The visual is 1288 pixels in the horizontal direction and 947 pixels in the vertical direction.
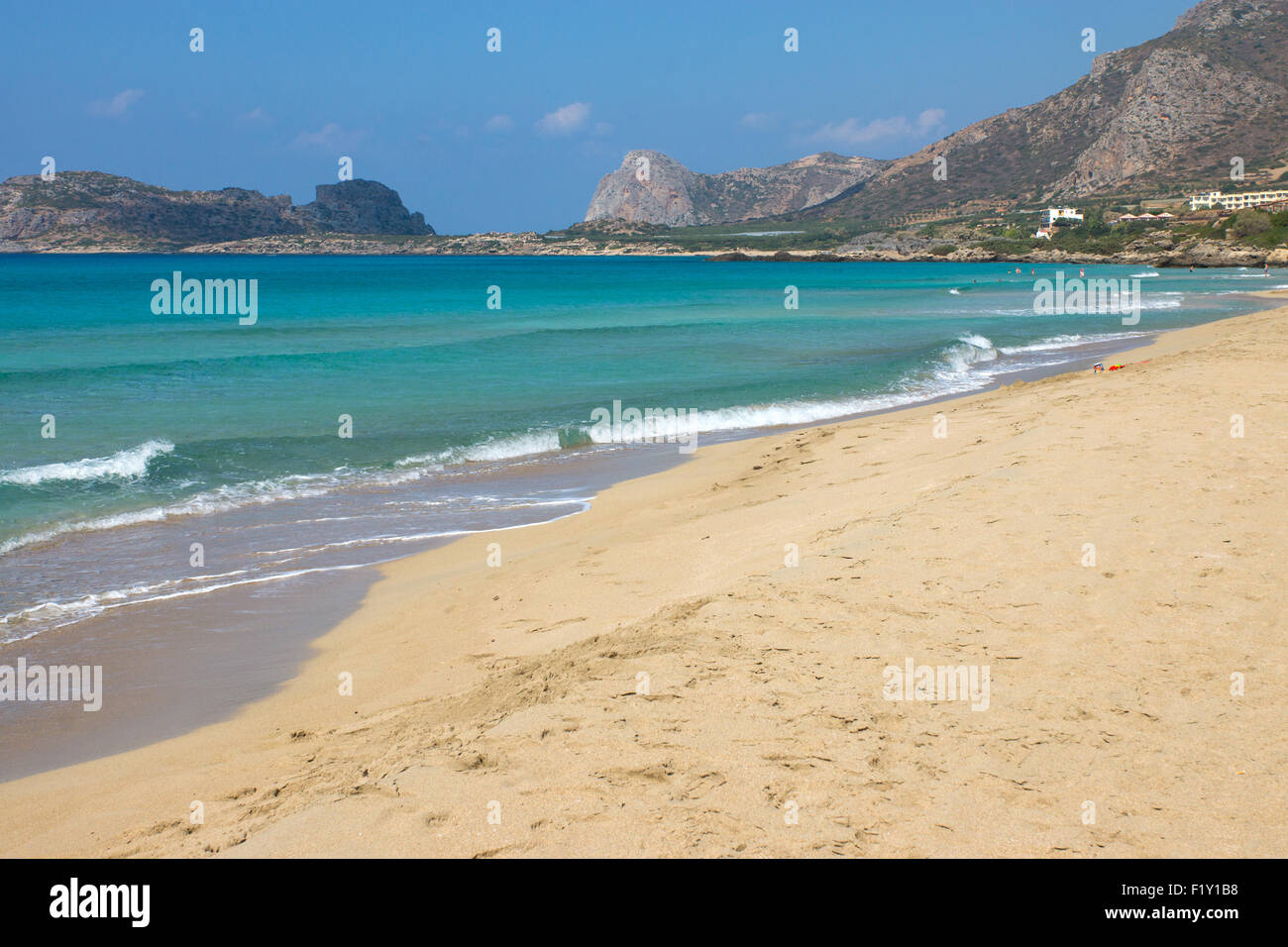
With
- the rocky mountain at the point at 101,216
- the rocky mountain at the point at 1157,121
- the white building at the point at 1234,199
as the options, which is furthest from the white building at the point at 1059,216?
the rocky mountain at the point at 101,216

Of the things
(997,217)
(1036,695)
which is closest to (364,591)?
(1036,695)

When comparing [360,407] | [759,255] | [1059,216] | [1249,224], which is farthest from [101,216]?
[360,407]

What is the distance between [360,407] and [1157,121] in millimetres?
156865

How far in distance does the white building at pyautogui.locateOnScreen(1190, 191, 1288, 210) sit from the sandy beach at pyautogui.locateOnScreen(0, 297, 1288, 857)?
129 metres

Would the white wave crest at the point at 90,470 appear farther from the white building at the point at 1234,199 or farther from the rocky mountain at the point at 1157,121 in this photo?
the rocky mountain at the point at 1157,121

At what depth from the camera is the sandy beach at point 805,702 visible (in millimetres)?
3787

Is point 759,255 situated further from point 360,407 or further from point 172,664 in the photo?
point 172,664

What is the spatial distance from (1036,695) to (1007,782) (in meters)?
0.87

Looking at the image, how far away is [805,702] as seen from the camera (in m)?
4.74

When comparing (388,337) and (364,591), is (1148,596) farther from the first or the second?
(388,337)

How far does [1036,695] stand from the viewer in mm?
4703

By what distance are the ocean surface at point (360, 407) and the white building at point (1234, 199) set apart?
3322 inches

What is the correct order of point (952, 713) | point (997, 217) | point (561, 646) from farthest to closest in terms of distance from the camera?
point (997, 217)
point (561, 646)
point (952, 713)

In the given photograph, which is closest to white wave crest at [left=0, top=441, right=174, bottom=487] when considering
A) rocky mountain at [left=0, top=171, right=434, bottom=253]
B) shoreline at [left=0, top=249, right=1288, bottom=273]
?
shoreline at [left=0, top=249, right=1288, bottom=273]
